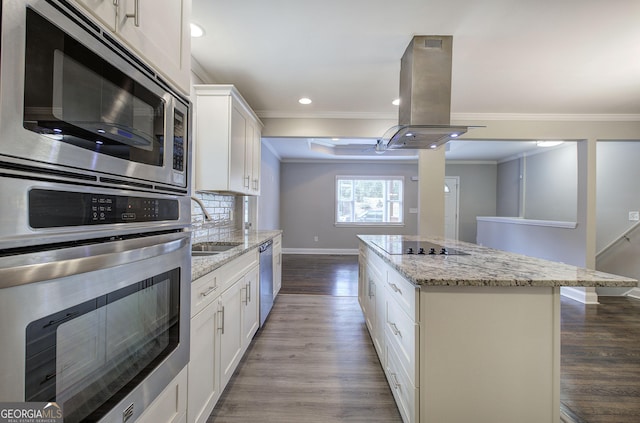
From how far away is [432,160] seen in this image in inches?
142

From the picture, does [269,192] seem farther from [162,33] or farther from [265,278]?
[162,33]

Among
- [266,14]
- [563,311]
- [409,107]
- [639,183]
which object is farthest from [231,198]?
[639,183]

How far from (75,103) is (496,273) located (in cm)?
166

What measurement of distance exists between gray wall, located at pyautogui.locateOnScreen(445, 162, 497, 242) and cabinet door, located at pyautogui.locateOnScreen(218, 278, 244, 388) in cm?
699

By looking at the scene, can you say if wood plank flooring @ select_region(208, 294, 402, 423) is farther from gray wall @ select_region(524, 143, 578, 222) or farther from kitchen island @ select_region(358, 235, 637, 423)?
gray wall @ select_region(524, 143, 578, 222)

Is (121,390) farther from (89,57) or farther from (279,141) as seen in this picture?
(279,141)

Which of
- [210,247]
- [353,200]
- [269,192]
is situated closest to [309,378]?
[210,247]

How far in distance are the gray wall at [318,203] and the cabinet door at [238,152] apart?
416 cm

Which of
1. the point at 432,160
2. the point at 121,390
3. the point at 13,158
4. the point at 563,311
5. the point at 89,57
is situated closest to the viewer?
the point at 13,158

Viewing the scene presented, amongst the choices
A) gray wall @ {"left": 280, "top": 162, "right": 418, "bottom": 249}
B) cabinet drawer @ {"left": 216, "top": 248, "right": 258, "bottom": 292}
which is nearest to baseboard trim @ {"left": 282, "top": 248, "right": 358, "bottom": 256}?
A: gray wall @ {"left": 280, "top": 162, "right": 418, "bottom": 249}

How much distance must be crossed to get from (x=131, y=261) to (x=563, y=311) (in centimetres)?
446

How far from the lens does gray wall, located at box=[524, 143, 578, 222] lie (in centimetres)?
524

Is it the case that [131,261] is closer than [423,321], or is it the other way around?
[131,261]

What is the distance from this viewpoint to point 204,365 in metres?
1.35
